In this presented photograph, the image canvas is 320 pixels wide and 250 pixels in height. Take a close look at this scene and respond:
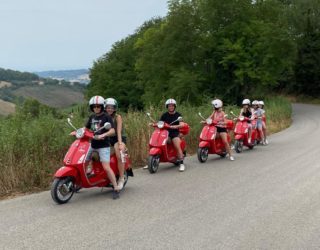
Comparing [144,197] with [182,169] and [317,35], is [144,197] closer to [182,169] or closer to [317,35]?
[182,169]

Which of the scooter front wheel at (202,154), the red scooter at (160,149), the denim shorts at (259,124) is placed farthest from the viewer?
the denim shorts at (259,124)

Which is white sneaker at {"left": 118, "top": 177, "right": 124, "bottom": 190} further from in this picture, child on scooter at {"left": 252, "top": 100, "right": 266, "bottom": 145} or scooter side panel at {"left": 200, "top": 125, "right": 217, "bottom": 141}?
child on scooter at {"left": 252, "top": 100, "right": 266, "bottom": 145}

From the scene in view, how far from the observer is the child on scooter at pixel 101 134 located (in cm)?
805

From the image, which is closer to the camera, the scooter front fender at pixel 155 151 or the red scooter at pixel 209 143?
the scooter front fender at pixel 155 151

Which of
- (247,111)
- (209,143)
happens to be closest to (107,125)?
(209,143)

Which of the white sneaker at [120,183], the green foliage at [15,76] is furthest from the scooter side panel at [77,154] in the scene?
the green foliage at [15,76]

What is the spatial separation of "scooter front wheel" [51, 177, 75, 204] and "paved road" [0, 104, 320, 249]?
0.43ft

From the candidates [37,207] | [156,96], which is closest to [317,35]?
[156,96]

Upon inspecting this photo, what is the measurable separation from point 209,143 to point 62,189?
608 cm

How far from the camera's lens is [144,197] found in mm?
8289

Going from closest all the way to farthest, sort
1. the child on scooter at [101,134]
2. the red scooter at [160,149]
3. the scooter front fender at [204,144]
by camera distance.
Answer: the child on scooter at [101,134] < the red scooter at [160,149] < the scooter front fender at [204,144]

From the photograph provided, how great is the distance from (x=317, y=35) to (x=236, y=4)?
20.3 metres

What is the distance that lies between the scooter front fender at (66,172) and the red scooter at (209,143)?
5.54m

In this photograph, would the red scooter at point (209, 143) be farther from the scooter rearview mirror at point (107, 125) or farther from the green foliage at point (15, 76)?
the green foliage at point (15, 76)
